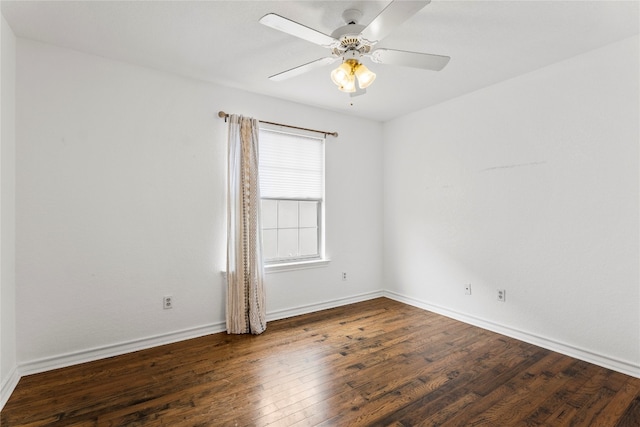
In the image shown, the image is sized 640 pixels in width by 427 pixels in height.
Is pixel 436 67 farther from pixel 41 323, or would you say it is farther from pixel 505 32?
pixel 41 323

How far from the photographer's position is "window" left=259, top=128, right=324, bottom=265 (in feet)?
12.0

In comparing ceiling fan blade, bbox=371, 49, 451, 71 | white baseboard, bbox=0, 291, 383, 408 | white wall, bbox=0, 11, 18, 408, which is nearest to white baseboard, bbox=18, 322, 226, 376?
white baseboard, bbox=0, 291, 383, 408

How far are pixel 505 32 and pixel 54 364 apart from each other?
4.32m

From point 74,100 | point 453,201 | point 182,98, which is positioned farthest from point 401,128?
point 74,100


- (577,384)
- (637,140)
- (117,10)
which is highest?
(117,10)

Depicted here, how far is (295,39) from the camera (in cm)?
240

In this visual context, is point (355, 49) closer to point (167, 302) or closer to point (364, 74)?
point (364, 74)

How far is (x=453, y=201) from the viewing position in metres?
3.73

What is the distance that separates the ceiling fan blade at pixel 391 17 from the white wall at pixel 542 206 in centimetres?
204

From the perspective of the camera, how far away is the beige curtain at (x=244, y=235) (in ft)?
10.6

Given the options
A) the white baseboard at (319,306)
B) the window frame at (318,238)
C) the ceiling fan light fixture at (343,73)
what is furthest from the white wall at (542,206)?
the ceiling fan light fixture at (343,73)

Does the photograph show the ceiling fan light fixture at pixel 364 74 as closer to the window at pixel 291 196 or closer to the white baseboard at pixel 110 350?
the window at pixel 291 196

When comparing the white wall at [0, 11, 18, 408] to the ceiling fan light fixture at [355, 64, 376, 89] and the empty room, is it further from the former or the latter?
the ceiling fan light fixture at [355, 64, 376, 89]

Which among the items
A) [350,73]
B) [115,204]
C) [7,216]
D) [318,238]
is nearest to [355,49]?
[350,73]
